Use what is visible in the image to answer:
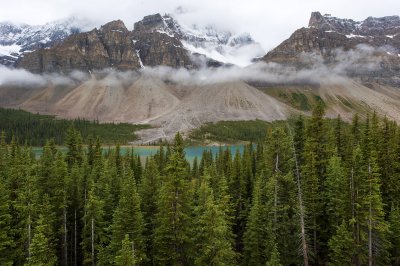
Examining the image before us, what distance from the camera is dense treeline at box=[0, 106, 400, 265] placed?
30500mm

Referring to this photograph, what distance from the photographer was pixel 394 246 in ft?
115

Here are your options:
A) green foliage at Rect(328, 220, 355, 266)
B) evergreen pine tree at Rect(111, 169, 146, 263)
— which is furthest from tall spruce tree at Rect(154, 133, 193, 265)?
green foliage at Rect(328, 220, 355, 266)

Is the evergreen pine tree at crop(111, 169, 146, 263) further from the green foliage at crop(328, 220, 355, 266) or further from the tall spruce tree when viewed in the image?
the green foliage at crop(328, 220, 355, 266)

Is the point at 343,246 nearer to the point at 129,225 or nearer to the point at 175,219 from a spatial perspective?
the point at 175,219

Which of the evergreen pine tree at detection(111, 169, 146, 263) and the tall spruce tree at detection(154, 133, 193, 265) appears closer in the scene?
the tall spruce tree at detection(154, 133, 193, 265)

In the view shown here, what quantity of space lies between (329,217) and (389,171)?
35.1ft

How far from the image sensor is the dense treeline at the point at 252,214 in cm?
3050

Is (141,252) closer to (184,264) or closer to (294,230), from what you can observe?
(184,264)

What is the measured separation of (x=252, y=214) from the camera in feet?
121

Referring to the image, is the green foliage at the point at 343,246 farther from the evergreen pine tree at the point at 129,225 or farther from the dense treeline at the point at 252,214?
the evergreen pine tree at the point at 129,225

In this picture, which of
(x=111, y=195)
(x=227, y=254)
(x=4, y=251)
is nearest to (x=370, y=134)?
(x=227, y=254)

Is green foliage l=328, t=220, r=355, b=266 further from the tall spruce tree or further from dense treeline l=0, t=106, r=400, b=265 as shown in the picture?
the tall spruce tree

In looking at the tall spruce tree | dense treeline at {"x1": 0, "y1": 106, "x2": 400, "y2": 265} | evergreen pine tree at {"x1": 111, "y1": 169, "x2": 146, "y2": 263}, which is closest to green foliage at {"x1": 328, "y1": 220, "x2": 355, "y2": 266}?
dense treeline at {"x1": 0, "y1": 106, "x2": 400, "y2": 265}

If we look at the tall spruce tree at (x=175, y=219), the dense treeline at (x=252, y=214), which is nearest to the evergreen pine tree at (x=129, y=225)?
the dense treeline at (x=252, y=214)
